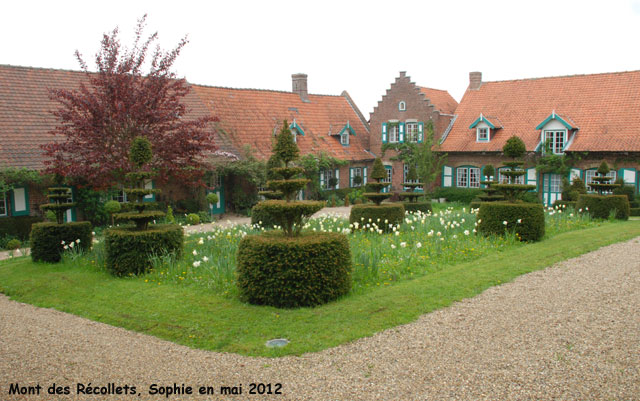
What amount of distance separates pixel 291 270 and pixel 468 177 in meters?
23.5

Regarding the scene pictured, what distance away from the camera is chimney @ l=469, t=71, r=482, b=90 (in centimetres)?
3234

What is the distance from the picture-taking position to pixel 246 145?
25.6 m

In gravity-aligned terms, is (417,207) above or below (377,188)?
below

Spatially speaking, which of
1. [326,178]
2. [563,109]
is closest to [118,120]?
[326,178]

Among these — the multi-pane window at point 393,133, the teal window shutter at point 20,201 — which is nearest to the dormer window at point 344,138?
the multi-pane window at point 393,133

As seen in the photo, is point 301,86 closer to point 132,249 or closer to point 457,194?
point 457,194

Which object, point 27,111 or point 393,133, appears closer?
point 27,111

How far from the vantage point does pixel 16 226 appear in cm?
1836

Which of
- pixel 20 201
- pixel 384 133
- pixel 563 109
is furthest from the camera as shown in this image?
pixel 384 133

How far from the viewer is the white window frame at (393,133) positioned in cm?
3234

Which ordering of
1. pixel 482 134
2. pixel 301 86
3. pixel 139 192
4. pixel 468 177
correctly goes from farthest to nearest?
pixel 301 86, pixel 468 177, pixel 482 134, pixel 139 192

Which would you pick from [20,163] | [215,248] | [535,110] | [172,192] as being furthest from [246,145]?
[535,110]

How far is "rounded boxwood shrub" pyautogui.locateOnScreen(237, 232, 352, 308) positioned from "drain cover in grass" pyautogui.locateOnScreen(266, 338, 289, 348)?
1.44 m

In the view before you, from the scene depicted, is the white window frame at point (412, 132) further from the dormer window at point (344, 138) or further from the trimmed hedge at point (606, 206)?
the trimmed hedge at point (606, 206)
